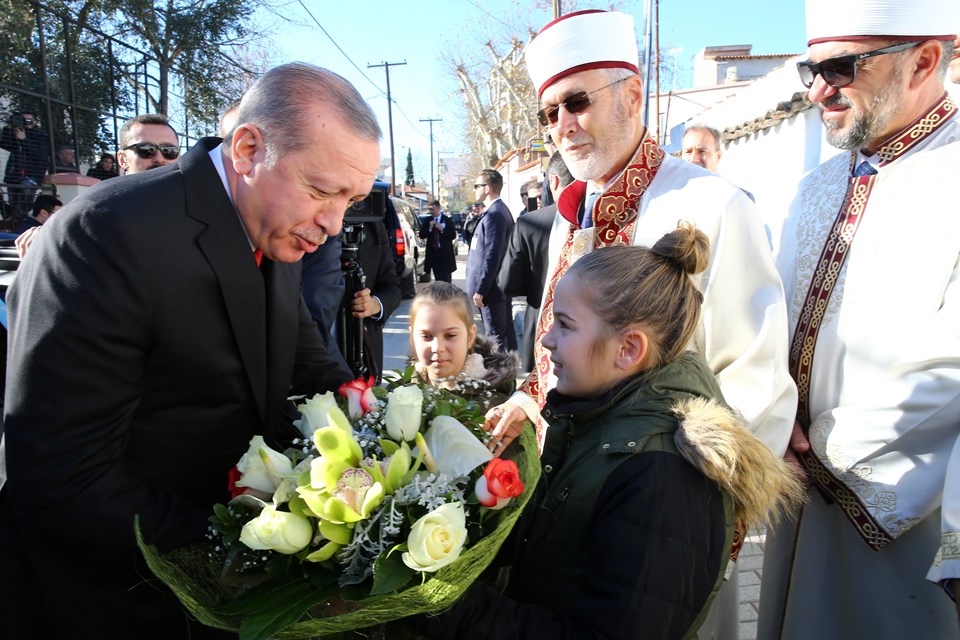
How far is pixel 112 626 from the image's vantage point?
5.22 ft

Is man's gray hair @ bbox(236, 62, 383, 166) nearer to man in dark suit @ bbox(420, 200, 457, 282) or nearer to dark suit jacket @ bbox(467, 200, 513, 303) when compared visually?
dark suit jacket @ bbox(467, 200, 513, 303)

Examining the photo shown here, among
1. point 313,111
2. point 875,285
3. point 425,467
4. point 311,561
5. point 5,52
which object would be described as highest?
point 5,52

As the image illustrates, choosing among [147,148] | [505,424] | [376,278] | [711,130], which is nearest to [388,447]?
[505,424]

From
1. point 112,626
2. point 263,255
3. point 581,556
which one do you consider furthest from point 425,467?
point 112,626

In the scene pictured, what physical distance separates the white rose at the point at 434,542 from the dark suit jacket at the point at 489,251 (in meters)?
5.24

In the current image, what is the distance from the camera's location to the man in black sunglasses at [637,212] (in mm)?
1871

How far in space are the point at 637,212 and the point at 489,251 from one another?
4156mm

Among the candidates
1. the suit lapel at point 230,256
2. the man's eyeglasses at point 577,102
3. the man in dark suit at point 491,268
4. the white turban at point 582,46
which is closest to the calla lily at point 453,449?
the suit lapel at point 230,256

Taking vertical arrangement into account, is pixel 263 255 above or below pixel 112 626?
above

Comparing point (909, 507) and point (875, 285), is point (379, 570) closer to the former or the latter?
point (909, 507)

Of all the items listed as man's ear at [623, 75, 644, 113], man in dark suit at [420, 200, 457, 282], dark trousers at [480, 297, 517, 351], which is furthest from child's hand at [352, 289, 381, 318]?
man in dark suit at [420, 200, 457, 282]

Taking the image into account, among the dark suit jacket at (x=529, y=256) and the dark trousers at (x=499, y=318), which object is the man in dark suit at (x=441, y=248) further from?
the dark suit jacket at (x=529, y=256)

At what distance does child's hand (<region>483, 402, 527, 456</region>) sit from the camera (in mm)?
1709

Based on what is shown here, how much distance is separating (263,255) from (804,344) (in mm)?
1665
